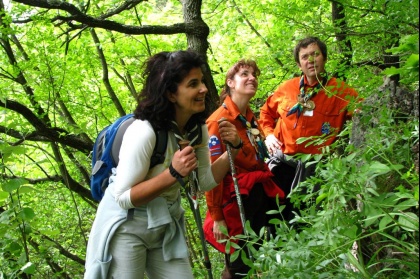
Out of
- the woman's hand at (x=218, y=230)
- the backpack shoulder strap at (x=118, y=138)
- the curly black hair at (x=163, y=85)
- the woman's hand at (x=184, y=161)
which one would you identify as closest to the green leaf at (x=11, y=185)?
the backpack shoulder strap at (x=118, y=138)

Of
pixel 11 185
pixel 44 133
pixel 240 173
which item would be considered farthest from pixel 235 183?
pixel 44 133

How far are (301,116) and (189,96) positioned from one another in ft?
5.76

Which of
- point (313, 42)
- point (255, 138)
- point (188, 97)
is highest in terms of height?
point (313, 42)

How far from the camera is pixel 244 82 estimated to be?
440 cm

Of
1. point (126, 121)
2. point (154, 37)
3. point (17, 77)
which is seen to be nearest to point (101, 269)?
point (126, 121)

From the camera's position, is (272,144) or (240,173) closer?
(240,173)

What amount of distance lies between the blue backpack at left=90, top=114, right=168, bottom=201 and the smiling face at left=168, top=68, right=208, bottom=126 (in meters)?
0.25

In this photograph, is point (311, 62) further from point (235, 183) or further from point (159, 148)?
point (159, 148)

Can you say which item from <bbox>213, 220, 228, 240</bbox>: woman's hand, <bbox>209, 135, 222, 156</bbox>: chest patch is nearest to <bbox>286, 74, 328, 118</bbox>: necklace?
<bbox>209, 135, 222, 156</bbox>: chest patch

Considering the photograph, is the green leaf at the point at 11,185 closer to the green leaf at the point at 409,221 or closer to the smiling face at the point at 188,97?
the smiling face at the point at 188,97

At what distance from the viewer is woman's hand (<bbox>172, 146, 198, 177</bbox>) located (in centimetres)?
282

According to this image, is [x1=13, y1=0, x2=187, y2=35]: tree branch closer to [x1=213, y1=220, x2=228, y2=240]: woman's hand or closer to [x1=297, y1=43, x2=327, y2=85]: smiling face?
[x1=297, y1=43, x2=327, y2=85]: smiling face

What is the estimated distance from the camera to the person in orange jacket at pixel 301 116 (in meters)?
4.47

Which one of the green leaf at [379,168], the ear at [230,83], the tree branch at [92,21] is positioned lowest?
the green leaf at [379,168]
